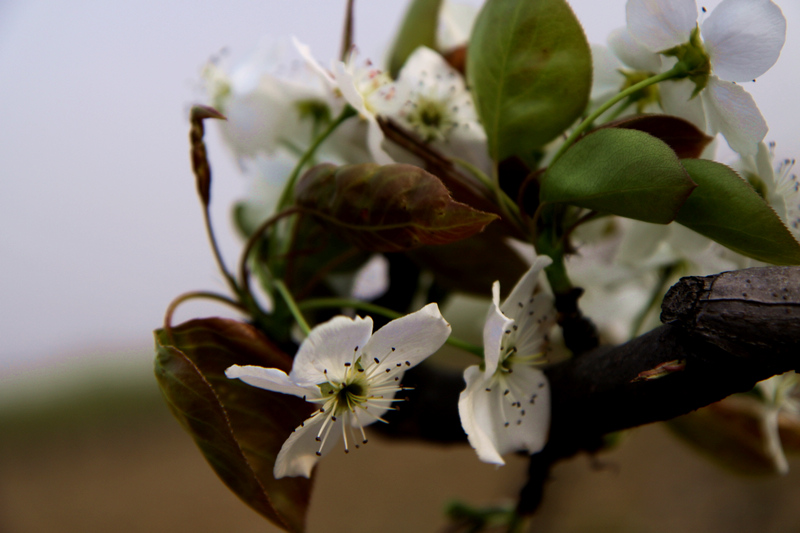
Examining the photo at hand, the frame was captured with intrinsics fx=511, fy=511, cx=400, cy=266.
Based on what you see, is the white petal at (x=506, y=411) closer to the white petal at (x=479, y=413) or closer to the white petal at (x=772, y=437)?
the white petal at (x=479, y=413)

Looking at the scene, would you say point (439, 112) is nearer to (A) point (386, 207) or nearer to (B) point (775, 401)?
(A) point (386, 207)

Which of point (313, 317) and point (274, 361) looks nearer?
point (274, 361)

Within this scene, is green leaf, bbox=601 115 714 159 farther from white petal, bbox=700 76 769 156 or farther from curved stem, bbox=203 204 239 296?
curved stem, bbox=203 204 239 296

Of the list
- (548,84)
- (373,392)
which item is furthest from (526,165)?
(373,392)

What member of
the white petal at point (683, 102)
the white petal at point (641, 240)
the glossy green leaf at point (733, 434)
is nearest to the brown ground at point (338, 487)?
the glossy green leaf at point (733, 434)

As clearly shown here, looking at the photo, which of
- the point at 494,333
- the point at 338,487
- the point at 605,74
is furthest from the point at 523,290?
the point at 338,487

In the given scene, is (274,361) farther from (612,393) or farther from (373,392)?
(612,393)
